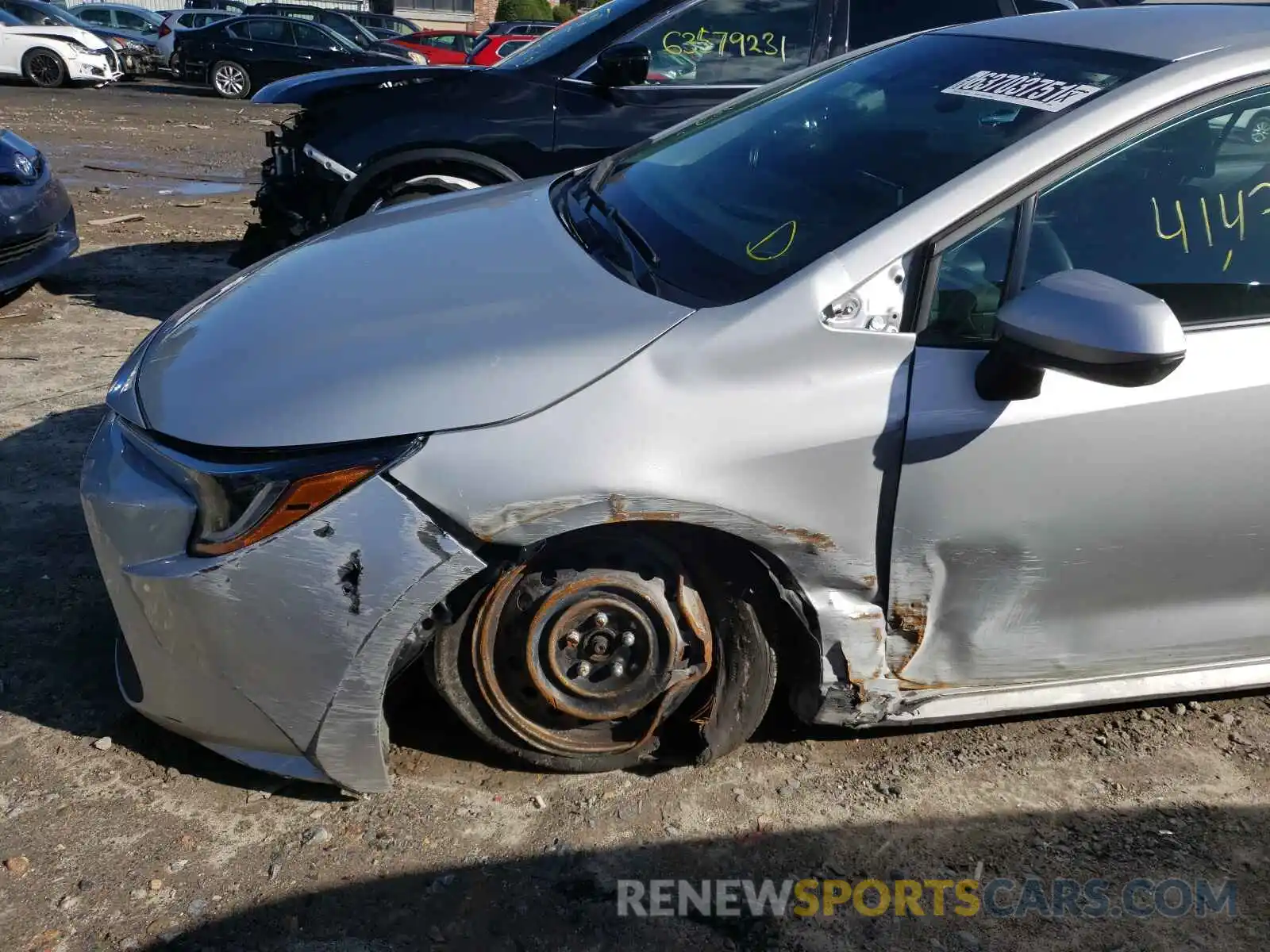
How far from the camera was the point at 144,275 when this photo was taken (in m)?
6.80

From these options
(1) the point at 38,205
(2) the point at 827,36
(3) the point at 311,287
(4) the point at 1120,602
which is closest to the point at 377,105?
(1) the point at 38,205

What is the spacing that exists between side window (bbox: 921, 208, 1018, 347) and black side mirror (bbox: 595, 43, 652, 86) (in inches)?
139

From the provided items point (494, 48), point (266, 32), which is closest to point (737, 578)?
point (494, 48)

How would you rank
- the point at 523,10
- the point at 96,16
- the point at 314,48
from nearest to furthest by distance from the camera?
the point at 314,48 < the point at 96,16 < the point at 523,10

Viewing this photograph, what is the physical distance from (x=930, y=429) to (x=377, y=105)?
162 inches

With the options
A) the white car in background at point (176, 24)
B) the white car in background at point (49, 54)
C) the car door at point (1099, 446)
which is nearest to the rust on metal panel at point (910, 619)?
the car door at point (1099, 446)

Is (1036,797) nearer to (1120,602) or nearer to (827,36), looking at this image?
(1120,602)

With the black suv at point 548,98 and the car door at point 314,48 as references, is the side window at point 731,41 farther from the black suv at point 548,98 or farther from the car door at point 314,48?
the car door at point 314,48

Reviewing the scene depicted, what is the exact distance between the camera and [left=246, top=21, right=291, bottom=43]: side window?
20.8 metres

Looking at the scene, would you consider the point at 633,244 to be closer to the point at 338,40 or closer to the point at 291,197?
the point at 291,197

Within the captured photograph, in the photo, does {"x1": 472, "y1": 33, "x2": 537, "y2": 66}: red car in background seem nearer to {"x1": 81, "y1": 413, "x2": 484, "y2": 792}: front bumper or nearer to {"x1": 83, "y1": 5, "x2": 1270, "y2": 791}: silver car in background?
{"x1": 83, "y1": 5, "x2": 1270, "y2": 791}: silver car in background

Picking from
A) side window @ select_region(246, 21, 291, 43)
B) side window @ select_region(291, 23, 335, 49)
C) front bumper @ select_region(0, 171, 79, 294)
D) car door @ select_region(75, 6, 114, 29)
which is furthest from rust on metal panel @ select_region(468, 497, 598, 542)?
car door @ select_region(75, 6, 114, 29)

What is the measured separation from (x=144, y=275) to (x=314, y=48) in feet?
52.3

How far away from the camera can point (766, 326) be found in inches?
87.4
